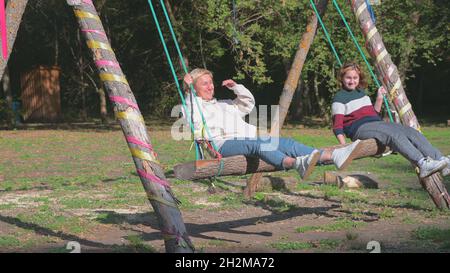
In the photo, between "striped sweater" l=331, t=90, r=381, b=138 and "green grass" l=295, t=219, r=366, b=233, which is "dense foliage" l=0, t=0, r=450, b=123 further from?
"striped sweater" l=331, t=90, r=381, b=138

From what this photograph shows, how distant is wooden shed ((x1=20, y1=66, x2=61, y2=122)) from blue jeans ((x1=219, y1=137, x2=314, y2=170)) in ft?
73.4

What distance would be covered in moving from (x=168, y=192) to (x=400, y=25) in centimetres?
1921

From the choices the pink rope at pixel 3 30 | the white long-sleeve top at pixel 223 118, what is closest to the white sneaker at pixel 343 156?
the white long-sleeve top at pixel 223 118

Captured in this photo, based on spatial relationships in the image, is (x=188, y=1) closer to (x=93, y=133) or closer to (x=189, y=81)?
(x=93, y=133)

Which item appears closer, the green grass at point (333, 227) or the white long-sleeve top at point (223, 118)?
the white long-sleeve top at point (223, 118)

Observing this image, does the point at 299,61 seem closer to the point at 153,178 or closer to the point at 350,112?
the point at 350,112

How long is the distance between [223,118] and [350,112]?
123cm

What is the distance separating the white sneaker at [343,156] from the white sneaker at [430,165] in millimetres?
771

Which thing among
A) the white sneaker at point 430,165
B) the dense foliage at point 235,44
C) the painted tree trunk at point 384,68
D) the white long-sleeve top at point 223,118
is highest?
the dense foliage at point 235,44

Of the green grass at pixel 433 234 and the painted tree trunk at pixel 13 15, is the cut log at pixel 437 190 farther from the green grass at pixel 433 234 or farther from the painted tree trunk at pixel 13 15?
the painted tree trunk at pixel 13 15

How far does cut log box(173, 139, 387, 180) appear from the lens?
5695 millimetres

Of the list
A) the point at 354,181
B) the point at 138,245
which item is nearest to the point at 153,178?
the point at 138,245

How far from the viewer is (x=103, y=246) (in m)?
6.45

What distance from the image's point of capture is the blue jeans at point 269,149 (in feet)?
19.7
